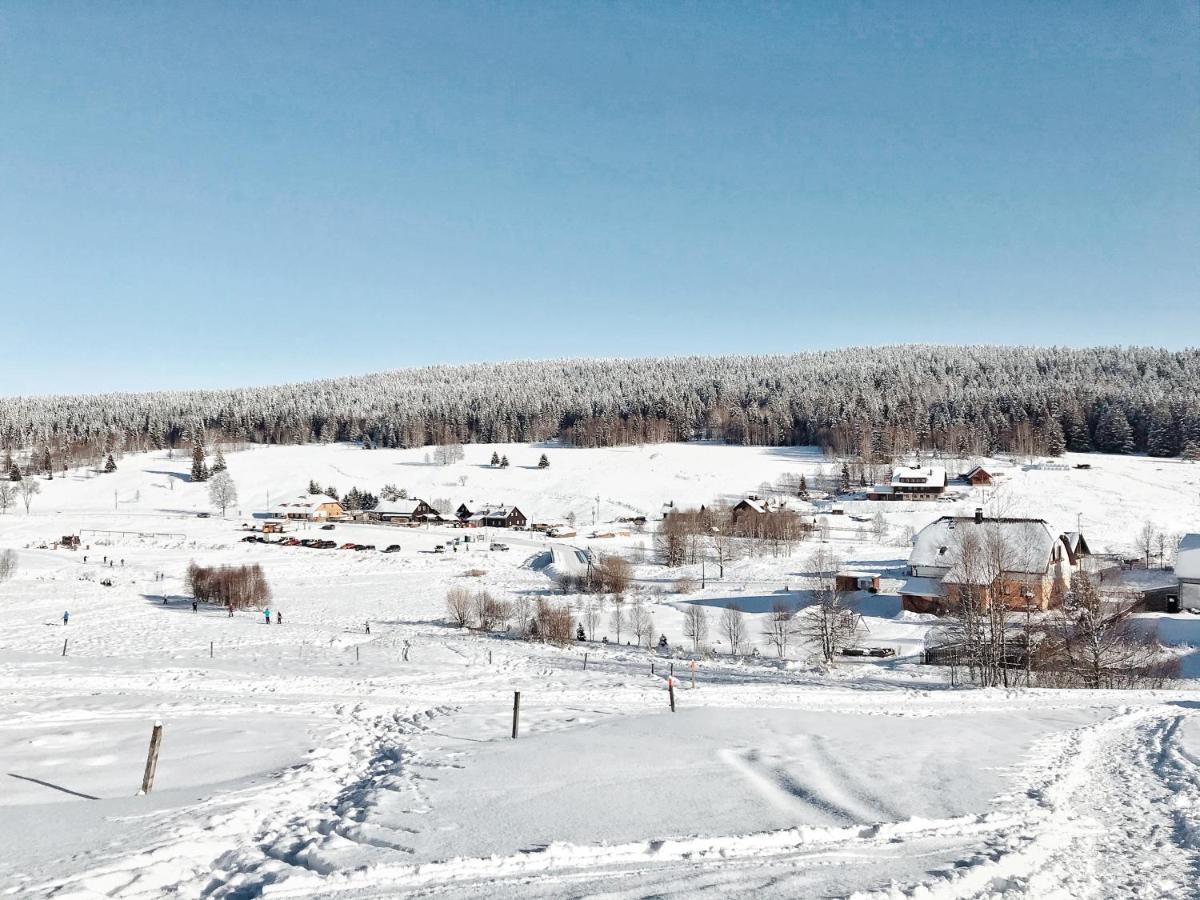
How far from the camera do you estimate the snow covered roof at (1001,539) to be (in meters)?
44.9

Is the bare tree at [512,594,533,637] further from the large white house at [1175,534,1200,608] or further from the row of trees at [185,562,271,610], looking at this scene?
the large white house at [1175,534,1200,608]

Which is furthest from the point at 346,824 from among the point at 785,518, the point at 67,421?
the point at 67,421

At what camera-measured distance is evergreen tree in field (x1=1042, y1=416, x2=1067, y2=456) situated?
5123 inches

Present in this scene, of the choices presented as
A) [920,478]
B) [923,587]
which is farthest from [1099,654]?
[920,478]

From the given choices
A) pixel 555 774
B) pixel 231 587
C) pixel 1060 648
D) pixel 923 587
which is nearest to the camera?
pixel 555 774

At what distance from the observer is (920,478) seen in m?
106

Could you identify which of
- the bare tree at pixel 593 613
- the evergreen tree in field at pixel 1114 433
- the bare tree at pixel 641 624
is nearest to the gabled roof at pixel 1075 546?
the bare tree at pixel 641 624

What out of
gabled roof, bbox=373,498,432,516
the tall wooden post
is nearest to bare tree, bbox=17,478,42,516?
gabled roof, bbox=373,498,432,516

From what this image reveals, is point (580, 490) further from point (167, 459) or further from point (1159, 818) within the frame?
point (1159, 818)

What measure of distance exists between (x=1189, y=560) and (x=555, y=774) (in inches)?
1998

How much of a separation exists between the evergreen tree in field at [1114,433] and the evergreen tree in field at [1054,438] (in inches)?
369

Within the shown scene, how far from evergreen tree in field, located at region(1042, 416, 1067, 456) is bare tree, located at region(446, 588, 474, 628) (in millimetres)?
120769

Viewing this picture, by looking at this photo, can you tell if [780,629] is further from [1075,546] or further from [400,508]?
[400,508]

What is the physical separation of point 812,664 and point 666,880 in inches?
1049
